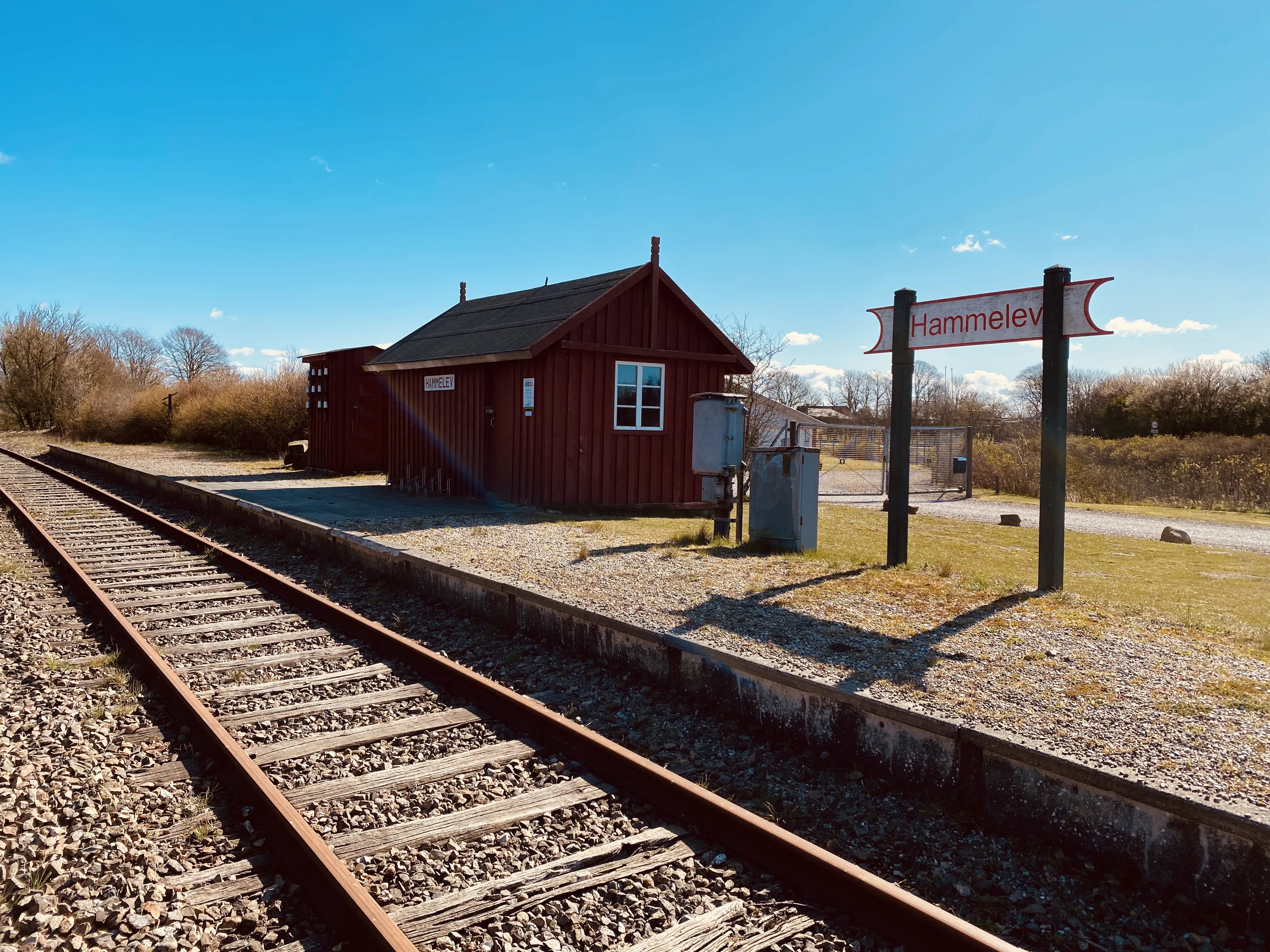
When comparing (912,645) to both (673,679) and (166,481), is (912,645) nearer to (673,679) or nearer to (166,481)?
(673,679)

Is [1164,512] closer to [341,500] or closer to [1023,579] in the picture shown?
[1023,579]

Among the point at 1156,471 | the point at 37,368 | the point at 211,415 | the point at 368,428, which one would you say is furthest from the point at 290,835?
the point at 37,368

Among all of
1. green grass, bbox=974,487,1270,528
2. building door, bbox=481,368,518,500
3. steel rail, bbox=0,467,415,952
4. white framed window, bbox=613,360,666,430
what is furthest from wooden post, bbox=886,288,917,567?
green grass, bbox=974,487,1270,528

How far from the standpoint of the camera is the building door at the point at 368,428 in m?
22.1

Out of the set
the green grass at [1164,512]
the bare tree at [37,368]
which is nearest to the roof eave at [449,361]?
the green grass at [1164,512]

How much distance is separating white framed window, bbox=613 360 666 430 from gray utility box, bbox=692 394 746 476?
446cm

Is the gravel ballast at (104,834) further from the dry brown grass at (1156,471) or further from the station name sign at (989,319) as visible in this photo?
the dry brown grass at (1156,471)

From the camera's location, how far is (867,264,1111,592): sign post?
23.5ft

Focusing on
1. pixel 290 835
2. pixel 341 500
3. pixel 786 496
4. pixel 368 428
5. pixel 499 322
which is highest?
pixel 499 322

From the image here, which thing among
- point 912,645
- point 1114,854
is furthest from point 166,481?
point 1114,854

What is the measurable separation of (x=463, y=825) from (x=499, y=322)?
1433 centimetres

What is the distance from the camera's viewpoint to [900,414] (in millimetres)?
8594

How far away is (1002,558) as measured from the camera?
32.1 feet

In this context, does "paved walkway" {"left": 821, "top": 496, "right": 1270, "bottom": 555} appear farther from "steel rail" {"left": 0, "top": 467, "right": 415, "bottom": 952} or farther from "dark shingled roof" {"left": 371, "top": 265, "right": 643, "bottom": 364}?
"steel rail" {"left": 0, "top": 467, "right": 415, "bottom": 952}
